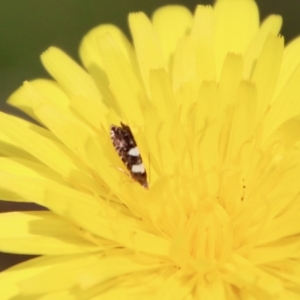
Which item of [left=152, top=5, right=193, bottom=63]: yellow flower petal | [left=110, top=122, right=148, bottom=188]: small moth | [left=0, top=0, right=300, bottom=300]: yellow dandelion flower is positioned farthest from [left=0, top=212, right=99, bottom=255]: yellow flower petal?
[left=152, top=5, right=193, bottom=63]: yellow flower petal

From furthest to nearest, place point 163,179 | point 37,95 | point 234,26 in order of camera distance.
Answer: point 234,26, point 37,95, point 163,179

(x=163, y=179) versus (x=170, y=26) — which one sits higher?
(x=170, y=26)

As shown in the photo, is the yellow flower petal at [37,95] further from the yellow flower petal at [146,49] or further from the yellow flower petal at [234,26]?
the yellow flower petal at [234,26]

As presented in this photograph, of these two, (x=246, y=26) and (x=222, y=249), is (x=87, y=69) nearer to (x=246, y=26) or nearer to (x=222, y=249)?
(x=246, y=26)

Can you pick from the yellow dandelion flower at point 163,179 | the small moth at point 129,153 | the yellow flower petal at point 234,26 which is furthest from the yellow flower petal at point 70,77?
the yellow flower petal at point 234,26

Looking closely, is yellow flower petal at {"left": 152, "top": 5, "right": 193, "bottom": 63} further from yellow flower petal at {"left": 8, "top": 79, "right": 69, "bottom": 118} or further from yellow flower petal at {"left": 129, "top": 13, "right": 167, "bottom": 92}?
yellow flower petal at {"left": 8, "top": 79, "right": 69, "bottom": 118}

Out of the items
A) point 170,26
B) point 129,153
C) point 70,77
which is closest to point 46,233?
point 129,153

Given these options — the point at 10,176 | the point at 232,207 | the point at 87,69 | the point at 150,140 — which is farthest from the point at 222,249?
the point at 87,69

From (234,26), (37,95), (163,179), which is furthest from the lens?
(234,26)

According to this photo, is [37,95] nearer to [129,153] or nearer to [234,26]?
[129,153]
